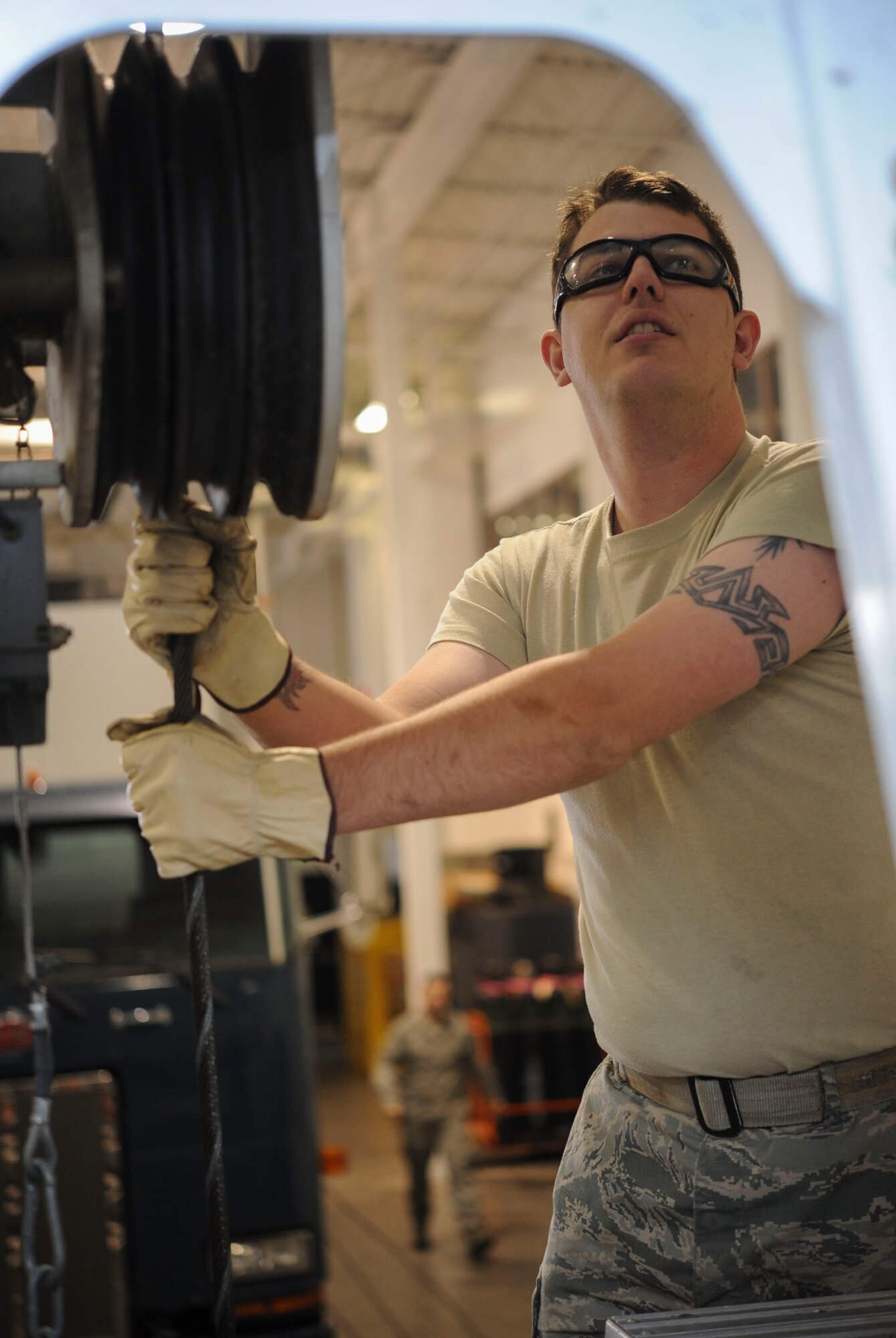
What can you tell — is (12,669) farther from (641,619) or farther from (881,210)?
(881,210)

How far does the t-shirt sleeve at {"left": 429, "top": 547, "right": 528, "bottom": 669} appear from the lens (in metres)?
2.26

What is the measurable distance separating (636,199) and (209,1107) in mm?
1488

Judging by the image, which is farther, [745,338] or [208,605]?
[745,338]

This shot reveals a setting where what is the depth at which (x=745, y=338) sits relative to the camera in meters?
2.30

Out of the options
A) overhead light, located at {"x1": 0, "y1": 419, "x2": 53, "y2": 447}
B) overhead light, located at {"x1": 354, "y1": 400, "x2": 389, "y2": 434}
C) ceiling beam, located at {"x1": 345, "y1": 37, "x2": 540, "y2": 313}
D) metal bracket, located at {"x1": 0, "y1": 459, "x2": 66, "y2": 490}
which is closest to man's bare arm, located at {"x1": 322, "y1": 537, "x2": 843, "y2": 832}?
metal bracket, located at {"x1": 0, "y1": 459, "x2": 66, "y2": 490}

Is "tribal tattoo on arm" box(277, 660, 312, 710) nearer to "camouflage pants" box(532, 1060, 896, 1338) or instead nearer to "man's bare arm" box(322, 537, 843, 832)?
"man's bare arm" box(322, 537, 843, 832)

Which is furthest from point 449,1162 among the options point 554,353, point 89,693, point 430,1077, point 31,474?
point 31,474

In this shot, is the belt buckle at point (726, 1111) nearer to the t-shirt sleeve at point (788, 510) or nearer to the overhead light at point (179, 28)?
the t-shirt sleeve at point (788, 510)

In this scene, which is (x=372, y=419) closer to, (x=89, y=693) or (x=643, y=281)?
(x=89, y=693)

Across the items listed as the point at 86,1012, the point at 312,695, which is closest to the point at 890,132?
the point at 312,695

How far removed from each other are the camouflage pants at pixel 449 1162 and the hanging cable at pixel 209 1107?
6705 millimetres

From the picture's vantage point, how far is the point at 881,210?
1025 millimetres

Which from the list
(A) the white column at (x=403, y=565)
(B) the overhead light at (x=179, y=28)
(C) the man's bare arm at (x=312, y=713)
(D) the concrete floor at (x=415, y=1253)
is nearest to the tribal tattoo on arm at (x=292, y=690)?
(C) the man's bare arm at (x=312, y=713)

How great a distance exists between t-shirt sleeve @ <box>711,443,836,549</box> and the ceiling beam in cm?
541
